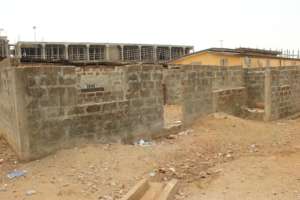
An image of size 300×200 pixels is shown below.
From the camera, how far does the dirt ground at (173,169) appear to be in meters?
4.91

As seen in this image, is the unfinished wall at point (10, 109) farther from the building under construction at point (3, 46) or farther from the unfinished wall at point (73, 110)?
the building under construction at point (3, 46)

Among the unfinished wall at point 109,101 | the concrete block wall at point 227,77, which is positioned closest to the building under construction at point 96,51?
the concrete block wall at point 227,77

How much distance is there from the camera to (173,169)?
5.95m

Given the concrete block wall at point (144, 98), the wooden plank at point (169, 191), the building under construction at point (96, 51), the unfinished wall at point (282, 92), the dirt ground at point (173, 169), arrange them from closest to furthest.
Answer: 1. the wooden plank at point (169, 191)
2. the dirt ground at point (173, 169)
3. the concrete block wall at point (144, 98)
4. the unfinished wall at point (282, 92)
5. the building under construction at point (96, 51)

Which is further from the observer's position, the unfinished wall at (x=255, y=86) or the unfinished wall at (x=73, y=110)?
the unfinished wall at (x=255, y=86)

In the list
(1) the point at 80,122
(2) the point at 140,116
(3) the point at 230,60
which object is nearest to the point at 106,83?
(2) the point at 140,116

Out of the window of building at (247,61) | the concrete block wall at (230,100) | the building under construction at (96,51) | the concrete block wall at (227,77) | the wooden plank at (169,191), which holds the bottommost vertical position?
the wooden plank at (169,191)

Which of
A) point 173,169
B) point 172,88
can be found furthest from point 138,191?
point 172,88

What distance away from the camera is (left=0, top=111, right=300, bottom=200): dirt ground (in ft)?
16.1

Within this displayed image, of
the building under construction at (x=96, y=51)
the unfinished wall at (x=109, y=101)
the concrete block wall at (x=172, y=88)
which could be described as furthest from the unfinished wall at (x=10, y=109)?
the building under construction at (x=96, y=51)

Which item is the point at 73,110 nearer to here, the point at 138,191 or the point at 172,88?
the point at 138,191

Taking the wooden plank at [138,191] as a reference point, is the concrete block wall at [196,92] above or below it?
above

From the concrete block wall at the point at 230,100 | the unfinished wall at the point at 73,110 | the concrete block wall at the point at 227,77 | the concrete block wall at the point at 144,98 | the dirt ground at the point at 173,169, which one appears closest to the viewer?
the dirt ground at the point at 173,169

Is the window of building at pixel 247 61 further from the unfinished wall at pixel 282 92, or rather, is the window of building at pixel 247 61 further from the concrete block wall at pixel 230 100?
the concrete block wall at pixel 230 100
